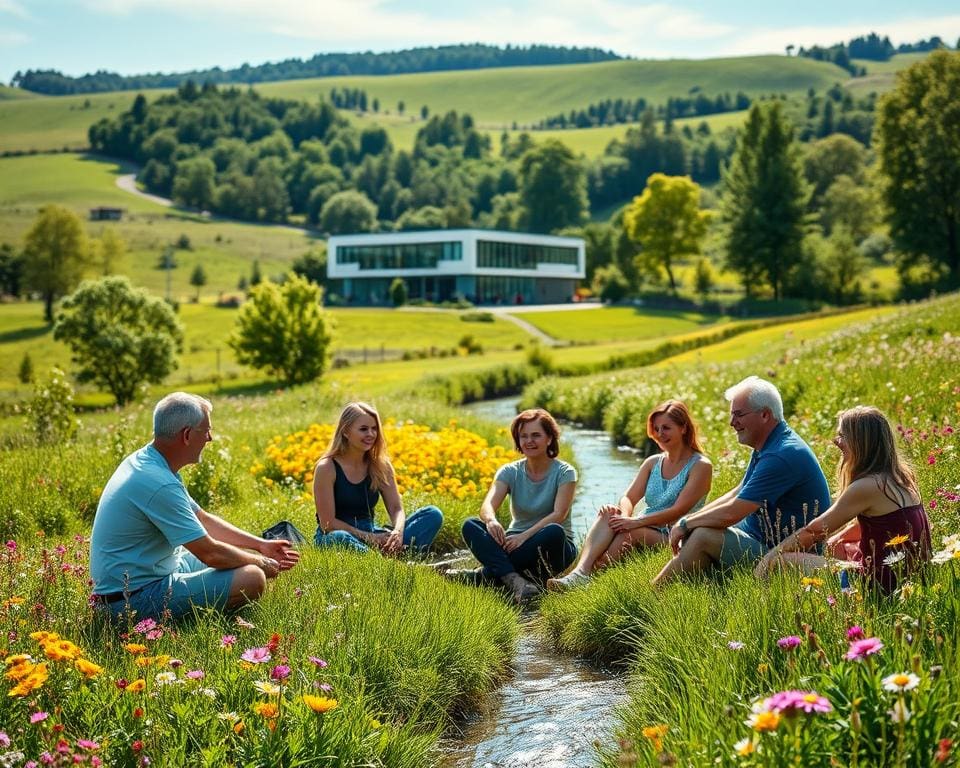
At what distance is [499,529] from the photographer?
9172 mm

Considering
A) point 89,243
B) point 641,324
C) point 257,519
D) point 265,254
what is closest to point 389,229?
point 265,254

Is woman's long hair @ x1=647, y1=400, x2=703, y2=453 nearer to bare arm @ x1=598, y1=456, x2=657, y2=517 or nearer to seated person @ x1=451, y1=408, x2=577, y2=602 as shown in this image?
bare arm @ x1=598, y1=456, x2=657, y2=517

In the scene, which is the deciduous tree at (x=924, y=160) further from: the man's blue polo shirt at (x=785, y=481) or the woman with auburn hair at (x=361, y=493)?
the man's blue polo shirt at (x=785, y=481)

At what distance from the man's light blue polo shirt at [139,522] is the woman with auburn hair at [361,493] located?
2490 mm

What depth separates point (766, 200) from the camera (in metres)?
77.8

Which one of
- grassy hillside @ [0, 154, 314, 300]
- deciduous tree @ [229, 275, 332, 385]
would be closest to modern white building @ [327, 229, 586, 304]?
grassy hillside @ [0, 154, 314, 300]

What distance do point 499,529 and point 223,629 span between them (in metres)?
3.44

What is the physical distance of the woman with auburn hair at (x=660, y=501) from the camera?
8.66 meters

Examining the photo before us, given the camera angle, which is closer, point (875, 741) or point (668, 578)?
point (875, 741)

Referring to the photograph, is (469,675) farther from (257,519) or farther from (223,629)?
(257,519)

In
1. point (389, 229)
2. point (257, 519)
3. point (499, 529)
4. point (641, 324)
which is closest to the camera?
point (499, 529)

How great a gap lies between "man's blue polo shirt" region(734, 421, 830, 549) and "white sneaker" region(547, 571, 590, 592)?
1763 millimetres

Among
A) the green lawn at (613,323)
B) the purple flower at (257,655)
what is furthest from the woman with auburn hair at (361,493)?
the green lawn at (613,323)

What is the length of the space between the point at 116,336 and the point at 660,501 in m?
37.8
